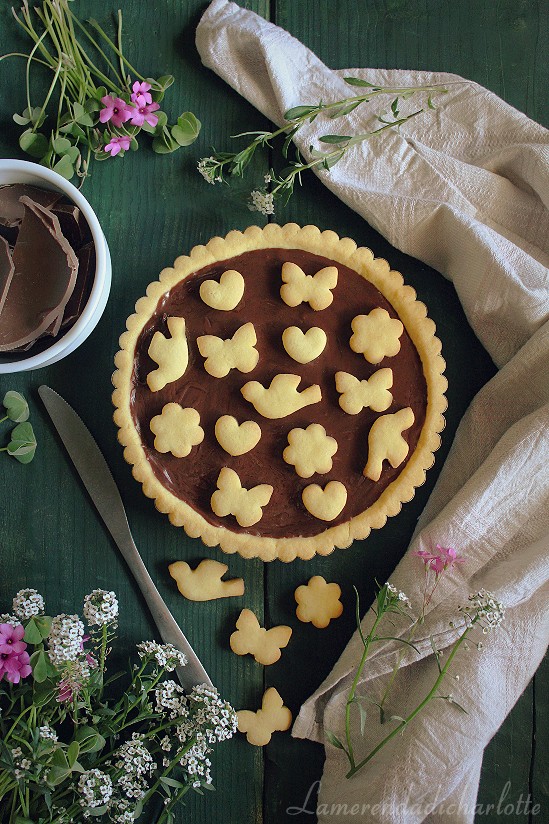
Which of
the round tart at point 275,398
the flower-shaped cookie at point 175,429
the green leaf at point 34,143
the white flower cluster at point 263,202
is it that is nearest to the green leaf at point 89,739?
the round tart at point 275,398

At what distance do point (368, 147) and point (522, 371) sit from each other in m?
0.52

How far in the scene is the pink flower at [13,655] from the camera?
1318 millimetres

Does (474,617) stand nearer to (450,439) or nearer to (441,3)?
(450,439)

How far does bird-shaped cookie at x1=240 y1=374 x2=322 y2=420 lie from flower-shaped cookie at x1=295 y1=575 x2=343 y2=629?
0.35 meters

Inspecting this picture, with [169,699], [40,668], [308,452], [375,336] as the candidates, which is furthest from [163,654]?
[375,336]

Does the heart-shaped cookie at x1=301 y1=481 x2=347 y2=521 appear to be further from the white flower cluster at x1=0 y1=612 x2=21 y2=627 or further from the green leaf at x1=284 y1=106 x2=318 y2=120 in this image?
the green leaf at x1=284 y1=106 x2=318 y2=120

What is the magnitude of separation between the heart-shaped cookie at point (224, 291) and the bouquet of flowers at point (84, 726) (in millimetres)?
→ 547

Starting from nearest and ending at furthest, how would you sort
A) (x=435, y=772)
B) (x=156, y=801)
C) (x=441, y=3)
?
(x=435, y=772), (x=156, y=801), (x=441, y=3)

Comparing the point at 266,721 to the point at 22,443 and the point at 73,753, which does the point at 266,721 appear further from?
the point at 22,443

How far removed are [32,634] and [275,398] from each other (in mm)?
572

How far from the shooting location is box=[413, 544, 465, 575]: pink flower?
1352 mm

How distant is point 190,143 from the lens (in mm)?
1576

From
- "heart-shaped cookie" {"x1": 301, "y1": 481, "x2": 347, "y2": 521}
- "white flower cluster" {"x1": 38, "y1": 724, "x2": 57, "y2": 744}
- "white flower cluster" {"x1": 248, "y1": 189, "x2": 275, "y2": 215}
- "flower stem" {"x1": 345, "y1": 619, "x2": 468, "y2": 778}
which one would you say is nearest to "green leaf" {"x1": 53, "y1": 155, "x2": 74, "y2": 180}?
"white flower cluster" {"x1": 248, "y1": 189, "x2": 275, "y2": 215}

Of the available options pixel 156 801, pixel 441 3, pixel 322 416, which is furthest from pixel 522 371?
pixel 156 801
